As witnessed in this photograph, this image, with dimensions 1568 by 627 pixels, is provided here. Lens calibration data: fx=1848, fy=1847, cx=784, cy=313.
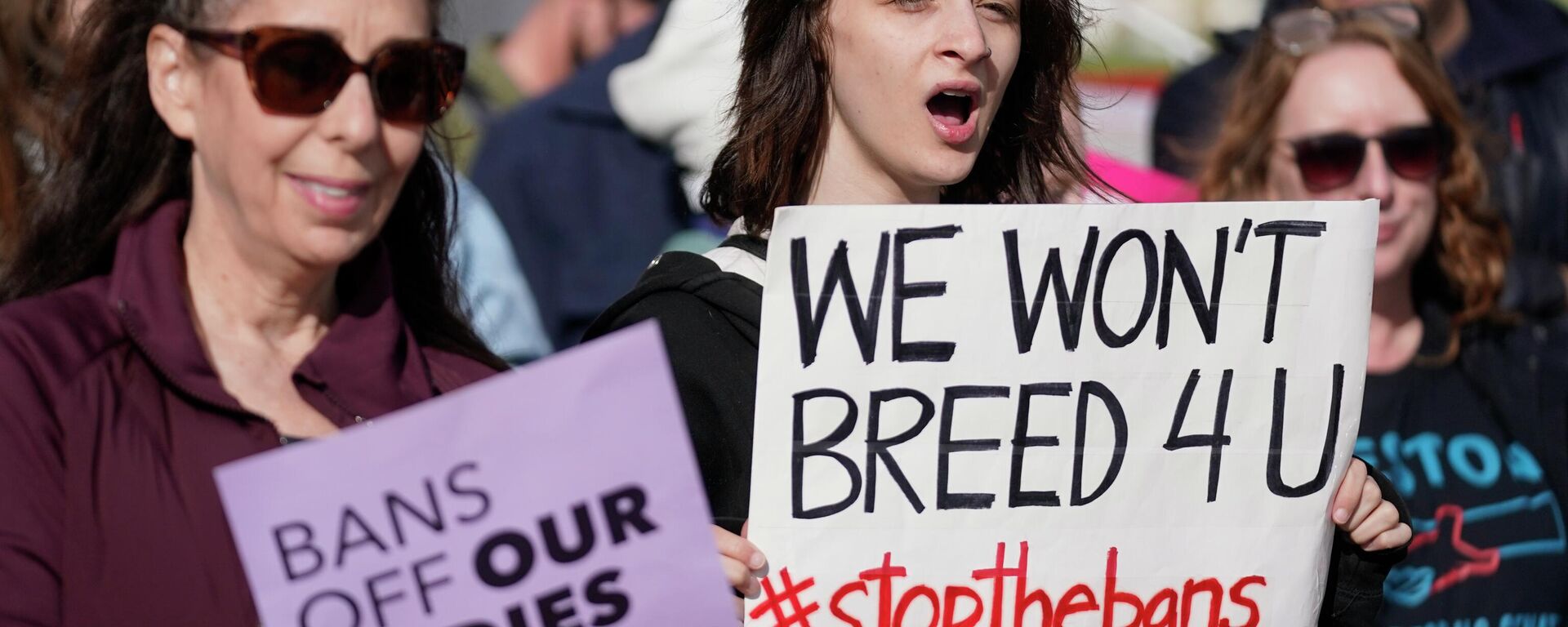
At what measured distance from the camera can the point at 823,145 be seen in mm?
2432

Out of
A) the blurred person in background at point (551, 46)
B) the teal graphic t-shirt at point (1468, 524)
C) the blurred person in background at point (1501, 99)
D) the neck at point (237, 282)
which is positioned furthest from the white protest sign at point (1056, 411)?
the blurred person in background at point (551, 46)

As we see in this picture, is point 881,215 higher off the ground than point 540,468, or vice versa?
Answer: point 881,215

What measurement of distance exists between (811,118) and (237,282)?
2.96ft

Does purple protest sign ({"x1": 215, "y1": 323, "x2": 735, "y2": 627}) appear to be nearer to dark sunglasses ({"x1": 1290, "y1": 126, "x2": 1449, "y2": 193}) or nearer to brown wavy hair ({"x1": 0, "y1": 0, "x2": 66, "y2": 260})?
brown wavy hair ({"x1": 0, "y1": 0, "x2": 66, "y2": 260})

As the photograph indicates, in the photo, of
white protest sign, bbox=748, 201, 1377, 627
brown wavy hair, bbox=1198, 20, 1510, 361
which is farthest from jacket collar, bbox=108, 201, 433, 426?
brown wavy hair, bbox=1198, 20, 1510, 361

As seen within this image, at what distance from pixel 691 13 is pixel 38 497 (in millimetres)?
Result: 2731

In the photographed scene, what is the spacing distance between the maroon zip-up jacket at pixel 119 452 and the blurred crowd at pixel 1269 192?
0.02 meters

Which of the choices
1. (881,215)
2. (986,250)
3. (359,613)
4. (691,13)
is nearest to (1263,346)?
(986,250)

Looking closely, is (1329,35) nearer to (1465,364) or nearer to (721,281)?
(1465,364)

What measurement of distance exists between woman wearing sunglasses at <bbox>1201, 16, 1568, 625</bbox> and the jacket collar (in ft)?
5.73

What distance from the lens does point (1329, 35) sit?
3.87 meters

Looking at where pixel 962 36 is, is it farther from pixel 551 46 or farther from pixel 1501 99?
pixel 551 46

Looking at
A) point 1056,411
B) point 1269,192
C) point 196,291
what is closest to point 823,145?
point 1056,411

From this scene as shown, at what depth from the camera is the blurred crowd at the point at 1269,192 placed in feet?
9.04
